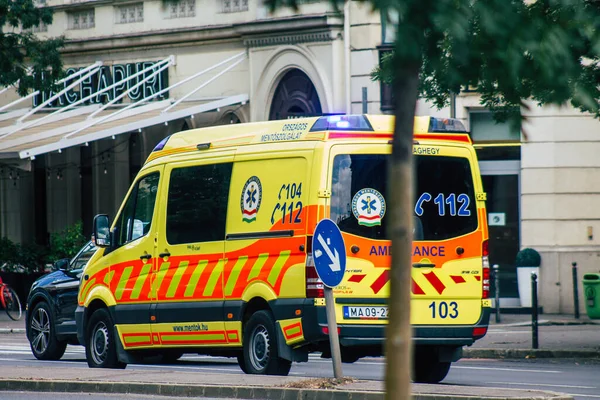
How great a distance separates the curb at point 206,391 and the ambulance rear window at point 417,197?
1.98 metres

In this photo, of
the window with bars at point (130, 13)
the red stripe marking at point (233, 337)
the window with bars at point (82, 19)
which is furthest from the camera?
the window with bars at point (82, 19)

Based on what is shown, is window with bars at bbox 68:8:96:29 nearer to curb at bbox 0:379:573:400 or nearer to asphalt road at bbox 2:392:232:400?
curb at bbox 0:379:573:400

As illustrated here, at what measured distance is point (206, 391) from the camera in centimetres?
1152

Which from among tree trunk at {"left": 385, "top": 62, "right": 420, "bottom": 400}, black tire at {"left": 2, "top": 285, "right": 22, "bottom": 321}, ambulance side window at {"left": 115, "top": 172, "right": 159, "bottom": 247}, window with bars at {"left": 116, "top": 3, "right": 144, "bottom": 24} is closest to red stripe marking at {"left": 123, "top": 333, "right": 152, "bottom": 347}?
ambulance side window at {"left": 115, "top": 172, "right": 159, "bottom": 247}

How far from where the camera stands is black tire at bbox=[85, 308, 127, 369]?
1480 cm

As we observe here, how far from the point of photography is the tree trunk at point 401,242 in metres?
4.70

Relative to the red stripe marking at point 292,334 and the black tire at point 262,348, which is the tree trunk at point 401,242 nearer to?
the red stripe marking at point 292,334

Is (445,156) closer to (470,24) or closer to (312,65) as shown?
(470,24)

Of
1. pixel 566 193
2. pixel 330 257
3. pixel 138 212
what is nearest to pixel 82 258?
pixel 138 212

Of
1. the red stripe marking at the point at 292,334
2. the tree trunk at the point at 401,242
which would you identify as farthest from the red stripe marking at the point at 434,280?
the tree trunk at the point at 401,242

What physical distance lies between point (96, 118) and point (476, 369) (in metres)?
14.9

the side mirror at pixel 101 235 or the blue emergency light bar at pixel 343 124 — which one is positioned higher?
the blue emergency light bar at pixel 343 124

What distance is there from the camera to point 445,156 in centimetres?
1286

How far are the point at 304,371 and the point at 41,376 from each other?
3223mm
